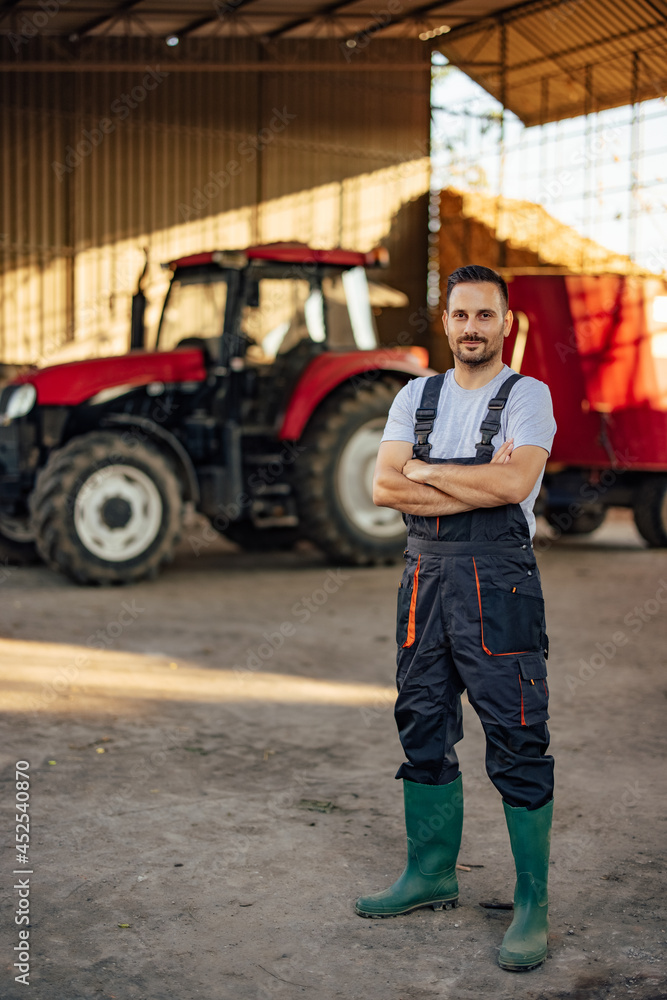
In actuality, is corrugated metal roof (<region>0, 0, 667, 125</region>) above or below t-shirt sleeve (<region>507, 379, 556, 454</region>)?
above

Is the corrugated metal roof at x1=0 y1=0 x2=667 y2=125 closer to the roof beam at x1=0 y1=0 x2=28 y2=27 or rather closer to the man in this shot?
the roof beam at x1=0 y1=0 x2=28 y2=27

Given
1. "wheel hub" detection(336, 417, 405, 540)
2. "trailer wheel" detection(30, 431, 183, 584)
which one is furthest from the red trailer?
"trailer wheel" detection(30, 431, 183, 584)

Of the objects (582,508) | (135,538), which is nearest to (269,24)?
(582,508)

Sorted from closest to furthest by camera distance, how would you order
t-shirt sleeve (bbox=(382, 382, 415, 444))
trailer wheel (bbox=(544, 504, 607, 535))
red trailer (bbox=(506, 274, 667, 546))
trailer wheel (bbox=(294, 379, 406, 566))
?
t-shirt sleeve (bbox=(382, 382, 415, 444)) → trailer wheel (bbox=(294, 379, 406, 566)) → red trailer (bbox=(506, 274, 667, 546)) → trailer wheel (bbox=(544, 504, 607, 535))

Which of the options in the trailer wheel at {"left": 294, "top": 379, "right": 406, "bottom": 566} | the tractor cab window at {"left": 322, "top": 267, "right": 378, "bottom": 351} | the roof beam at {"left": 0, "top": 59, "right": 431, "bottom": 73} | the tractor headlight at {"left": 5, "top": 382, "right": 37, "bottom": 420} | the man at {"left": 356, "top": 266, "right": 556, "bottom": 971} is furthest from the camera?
the roof beam at {"left": 0, "top": 59, "right": 431, "bottom": 73}

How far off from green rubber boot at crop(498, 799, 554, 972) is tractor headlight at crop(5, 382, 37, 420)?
614 cm

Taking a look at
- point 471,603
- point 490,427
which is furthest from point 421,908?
point 490,427

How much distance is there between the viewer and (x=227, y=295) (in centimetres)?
820

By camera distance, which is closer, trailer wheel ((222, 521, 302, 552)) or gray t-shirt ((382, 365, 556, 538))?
gray t-shirt ((382, 365, 556, 538))

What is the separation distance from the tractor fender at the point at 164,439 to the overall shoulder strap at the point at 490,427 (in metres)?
5.57

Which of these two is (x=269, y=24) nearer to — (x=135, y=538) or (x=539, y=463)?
(x=135, y=538)

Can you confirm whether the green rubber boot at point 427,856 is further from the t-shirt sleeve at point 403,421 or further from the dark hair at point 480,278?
the dark hair at point 480,278

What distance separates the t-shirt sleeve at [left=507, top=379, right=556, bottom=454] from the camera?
2.77 metres

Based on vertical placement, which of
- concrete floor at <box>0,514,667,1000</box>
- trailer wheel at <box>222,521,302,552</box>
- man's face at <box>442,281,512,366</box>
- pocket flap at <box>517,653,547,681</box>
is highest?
man's face at <box>442,281,512,366</box>
